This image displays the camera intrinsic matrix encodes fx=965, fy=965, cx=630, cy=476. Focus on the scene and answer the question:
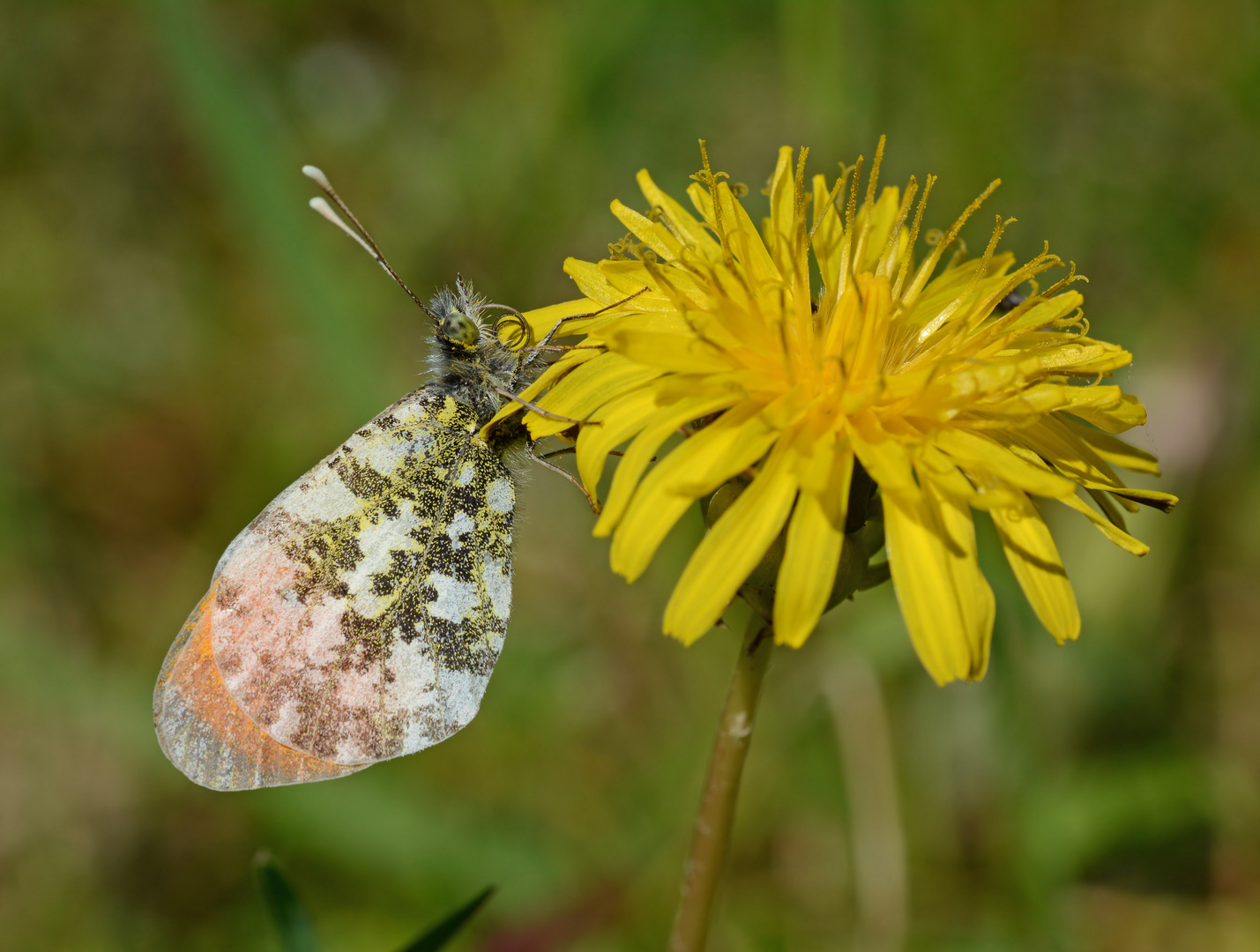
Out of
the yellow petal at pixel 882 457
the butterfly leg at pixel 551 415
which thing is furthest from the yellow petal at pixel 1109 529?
the butterfly leg at pixel 551 415

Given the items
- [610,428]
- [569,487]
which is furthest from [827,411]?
[569,487]

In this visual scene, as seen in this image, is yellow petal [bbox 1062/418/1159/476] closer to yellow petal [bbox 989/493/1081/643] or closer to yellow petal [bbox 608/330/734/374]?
yellow petal [bbox 989/493/1081/643]

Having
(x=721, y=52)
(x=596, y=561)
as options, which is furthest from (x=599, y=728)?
(x=721, y=52)

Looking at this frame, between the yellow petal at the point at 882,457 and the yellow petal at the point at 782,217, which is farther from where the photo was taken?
the yellow petal at the point at 782,217

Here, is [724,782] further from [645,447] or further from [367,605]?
[367,605]

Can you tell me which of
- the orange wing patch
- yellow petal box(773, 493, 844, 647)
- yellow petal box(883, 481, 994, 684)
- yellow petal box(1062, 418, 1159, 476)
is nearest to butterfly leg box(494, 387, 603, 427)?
yellow petal box(773, 493, 844, 647)

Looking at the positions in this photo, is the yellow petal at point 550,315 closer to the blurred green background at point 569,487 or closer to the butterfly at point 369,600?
the butterfly at point 369,600
